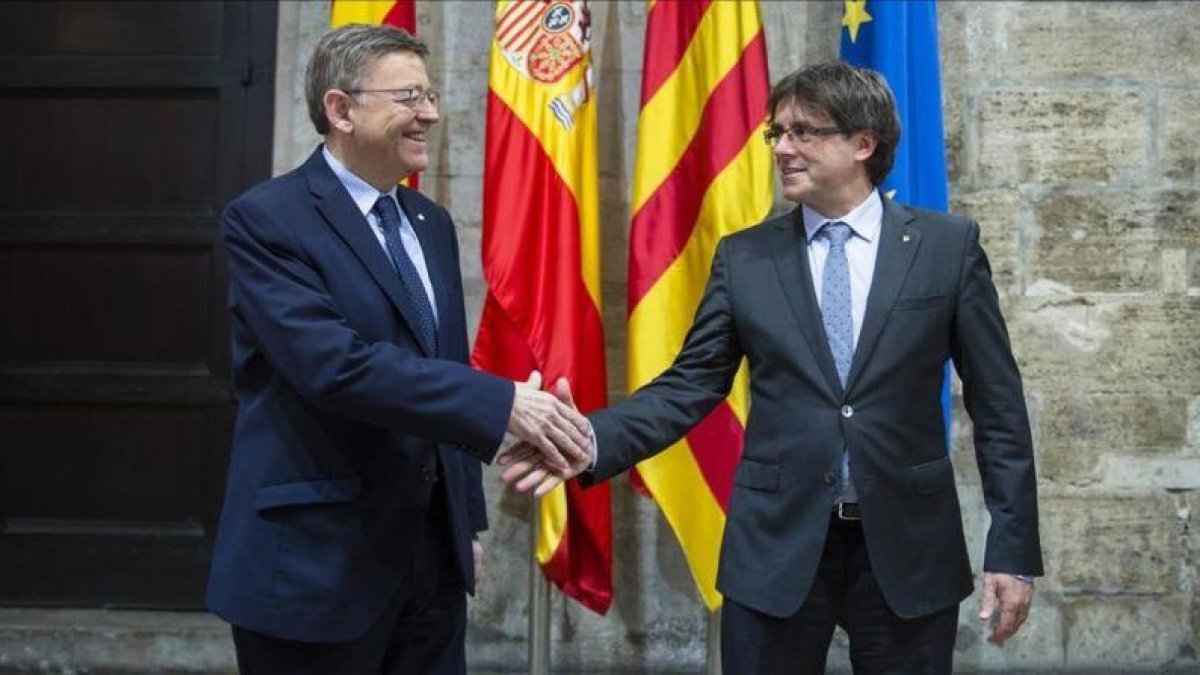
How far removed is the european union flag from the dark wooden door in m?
2.03

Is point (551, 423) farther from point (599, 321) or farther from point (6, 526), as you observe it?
point (6, 526)

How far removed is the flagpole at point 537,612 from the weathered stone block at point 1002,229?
1653 mm

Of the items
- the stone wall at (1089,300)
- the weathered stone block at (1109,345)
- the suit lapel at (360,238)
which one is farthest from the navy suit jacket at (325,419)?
the weathered stone block at (1109,345)

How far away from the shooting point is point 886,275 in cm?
222

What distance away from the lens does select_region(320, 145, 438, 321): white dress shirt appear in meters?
2.23

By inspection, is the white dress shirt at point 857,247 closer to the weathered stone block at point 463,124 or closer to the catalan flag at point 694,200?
the catalan flag at point 694,200

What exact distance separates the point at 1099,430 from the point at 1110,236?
24.4 inches

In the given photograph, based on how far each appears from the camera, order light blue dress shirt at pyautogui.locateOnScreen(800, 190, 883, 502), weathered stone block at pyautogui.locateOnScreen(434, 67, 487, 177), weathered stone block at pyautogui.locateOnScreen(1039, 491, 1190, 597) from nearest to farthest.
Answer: light blue dress shirt at pyautogui.locateOnScreen(800, 190, 883, 502), weathered stone block at pyautogui.locateOnScreen(1039, 491, 1190, 597), weathered stone block at pyautogui.locateOnScreen(434, 67, 487, 177)

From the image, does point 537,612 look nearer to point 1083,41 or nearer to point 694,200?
point 694,200

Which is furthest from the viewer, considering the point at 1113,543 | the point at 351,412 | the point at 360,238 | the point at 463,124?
the point at 463,124

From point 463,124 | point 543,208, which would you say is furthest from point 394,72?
point 463,124

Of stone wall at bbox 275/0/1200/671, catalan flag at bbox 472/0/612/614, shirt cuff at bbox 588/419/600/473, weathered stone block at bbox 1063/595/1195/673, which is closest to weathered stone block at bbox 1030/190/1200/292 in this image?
stone wall at bbox 275/0/1200/671

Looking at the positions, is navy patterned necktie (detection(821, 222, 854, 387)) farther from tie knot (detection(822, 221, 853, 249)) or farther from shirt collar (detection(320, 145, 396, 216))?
shirt collar (detection(320, 145, 396, 216))

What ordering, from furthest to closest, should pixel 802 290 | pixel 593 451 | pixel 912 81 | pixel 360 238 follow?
pixel 912 81, pixel 593 451, pixel 802 290, pixel 360 238
